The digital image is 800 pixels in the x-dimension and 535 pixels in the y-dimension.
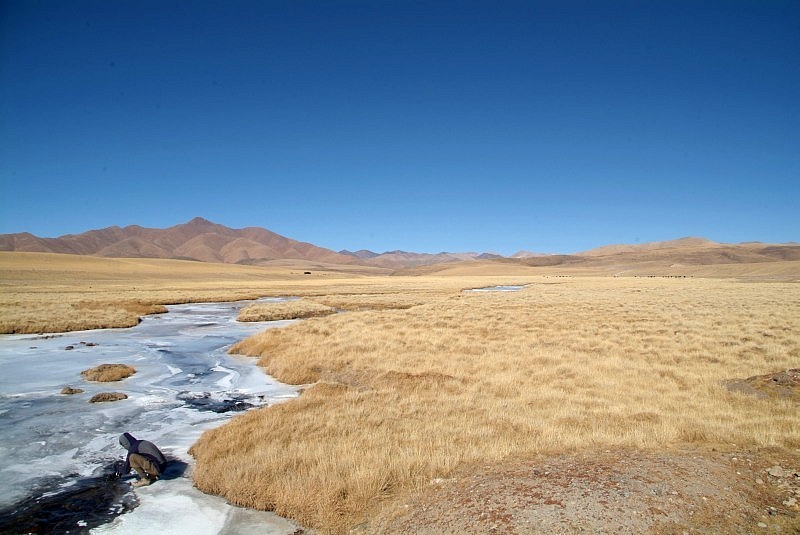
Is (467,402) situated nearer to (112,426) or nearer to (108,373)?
(112,426)

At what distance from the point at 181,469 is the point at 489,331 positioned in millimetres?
17970

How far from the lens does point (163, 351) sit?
22141 millimetres

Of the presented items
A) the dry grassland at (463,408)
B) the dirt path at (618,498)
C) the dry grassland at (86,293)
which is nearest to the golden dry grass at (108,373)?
the dry grassland at (463,408)

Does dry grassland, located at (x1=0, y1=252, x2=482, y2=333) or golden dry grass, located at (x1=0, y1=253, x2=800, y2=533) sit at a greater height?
dry grassland, located at (x1=0, y1=252, x2=482, y2=333)

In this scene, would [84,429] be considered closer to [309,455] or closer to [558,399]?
[309,455]

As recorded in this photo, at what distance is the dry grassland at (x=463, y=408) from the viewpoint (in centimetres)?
778

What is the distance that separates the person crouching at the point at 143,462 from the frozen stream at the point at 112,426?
0.20 meters

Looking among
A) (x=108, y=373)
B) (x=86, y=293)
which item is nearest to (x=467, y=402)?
(x=108, y=373)

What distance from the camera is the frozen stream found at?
713 centimetres

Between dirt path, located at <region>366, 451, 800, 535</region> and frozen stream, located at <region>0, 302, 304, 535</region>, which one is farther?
frozen stream, located at <region>0, 302, 304, 535</region>

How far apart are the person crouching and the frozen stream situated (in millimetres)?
203

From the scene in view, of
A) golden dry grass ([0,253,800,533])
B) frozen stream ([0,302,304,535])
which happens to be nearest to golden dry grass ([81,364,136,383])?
frozen stream ([0,302,304,535])

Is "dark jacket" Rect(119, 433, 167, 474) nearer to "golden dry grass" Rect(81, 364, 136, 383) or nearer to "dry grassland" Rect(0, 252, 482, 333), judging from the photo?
"golden dry grass" Rect(81, 364, 136, 383)

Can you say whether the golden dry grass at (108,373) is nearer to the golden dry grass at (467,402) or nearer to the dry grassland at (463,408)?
the dry grassland at (463,408)
